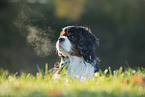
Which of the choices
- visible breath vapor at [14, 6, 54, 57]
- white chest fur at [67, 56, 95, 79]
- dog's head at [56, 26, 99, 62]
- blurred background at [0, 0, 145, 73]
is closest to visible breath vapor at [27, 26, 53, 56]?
visible breath vapor at [14, 6, 54, 57]

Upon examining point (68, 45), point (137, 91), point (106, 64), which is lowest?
point (106, 64)

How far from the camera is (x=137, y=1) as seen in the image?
11023 millimetres

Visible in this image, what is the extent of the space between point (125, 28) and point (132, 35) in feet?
1.72

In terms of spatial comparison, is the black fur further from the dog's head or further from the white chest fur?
the white chest fur

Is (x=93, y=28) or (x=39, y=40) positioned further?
(x=93, y=28)

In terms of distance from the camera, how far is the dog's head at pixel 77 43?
4273 millimetres

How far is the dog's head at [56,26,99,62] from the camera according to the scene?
14.0 feet

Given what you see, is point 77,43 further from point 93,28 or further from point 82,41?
point 93,28

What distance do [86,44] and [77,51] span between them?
257mm

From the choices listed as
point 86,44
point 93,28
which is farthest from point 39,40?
point 93,28

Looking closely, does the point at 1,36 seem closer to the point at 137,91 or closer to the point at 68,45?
the point at 68,45

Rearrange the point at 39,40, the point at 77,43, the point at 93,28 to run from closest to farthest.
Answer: the point at 77,43 < the point at 39,40 < the point at 93,28

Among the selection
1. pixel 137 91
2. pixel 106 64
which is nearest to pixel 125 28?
pixel 106 64

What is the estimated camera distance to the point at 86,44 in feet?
15.0
